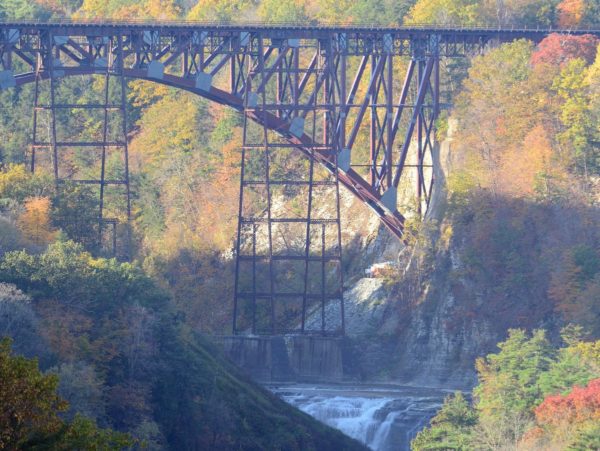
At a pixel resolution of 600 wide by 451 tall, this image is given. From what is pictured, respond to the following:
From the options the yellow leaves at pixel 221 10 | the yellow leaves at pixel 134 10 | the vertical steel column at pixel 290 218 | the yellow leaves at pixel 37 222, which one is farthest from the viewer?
the yellow leaves at pixel 134 10

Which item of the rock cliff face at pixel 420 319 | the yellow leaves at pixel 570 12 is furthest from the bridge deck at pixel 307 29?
the yellow leaves at pixel 570 12

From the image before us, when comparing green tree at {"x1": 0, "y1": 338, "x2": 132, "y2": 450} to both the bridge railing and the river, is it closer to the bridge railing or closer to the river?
the river

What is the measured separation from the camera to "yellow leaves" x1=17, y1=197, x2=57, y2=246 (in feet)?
169

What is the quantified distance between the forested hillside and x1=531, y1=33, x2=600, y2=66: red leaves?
0.31 ft

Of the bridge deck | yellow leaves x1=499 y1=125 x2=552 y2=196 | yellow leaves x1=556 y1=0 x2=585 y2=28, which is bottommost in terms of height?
yellow leaves x1=499 y1=125 x2=552 y2=196

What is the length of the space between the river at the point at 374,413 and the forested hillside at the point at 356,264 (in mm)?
1509

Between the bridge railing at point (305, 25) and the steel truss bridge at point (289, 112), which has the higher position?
the bridge railing at point (305, 25)

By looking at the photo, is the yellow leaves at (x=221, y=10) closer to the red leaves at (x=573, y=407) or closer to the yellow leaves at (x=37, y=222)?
the yellow leaves at (x=37, y=222)

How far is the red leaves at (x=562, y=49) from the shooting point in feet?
204

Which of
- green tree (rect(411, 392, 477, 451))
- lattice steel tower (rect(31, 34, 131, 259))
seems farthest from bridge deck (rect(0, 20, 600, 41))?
green tree (rect(411, 392, 477, 451))

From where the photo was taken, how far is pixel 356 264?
65.9m

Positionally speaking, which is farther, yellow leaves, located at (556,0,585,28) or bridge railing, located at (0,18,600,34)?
yellow leaves, located at (556,0,585,28)

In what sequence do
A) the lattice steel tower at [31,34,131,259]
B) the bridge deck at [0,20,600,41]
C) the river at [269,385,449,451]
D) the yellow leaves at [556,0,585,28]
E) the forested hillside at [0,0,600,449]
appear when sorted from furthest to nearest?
the yellow leaves at [556,0,585,28], the lattice steel tower at [31,34,131,259], the bridge deck at [0,20,600,41], the river at [269,385,449,451], the forested hillside at [0,0,600,449]

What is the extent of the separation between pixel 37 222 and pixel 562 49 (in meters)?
23.7
